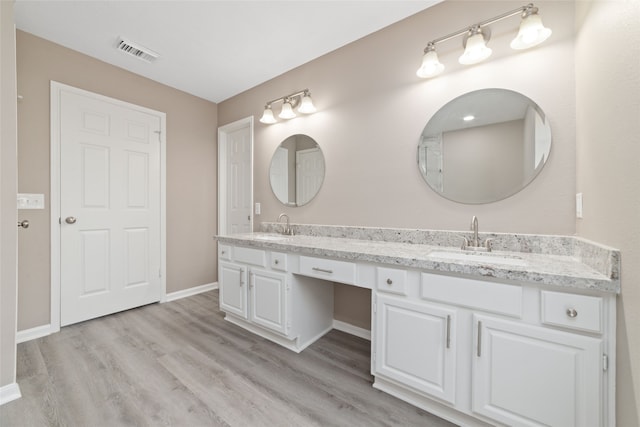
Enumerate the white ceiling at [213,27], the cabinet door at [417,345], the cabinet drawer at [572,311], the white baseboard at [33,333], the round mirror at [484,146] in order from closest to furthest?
the cabinet drawer at [572,311] < the cabinet door at [417,345] < the round mirror at [484,146] < the white ceiling at [213,27] < the white baseboard at [33,333]

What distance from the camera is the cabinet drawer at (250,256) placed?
205 centimetres

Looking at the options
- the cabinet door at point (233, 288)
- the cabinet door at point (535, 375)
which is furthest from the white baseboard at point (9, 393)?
the cabinet door at point (535, 375)

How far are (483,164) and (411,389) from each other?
1418 mm

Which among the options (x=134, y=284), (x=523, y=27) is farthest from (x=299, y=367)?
(x=523, y=27)

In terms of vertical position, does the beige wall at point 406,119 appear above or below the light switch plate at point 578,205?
above

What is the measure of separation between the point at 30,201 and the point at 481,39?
3.56 m

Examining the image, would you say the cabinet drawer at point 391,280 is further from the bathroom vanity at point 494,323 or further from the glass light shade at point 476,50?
the glass light shade at point 476,50

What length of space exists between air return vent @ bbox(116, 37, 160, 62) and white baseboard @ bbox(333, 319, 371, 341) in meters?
3.02

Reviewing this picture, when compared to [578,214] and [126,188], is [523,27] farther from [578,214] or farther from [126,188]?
[126,188]

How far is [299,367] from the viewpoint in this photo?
1753 mm

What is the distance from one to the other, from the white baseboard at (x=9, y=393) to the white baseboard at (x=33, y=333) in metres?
0.89

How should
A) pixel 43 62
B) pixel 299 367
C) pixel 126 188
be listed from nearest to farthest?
1. pixel 299 367
2. pixel 43 62
3. pixel 126 188

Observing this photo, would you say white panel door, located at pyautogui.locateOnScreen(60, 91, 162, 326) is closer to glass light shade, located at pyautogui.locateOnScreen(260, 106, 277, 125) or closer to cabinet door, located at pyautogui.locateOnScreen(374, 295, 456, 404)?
glass light shade, located at pyautogui.locateOnScreen(260, 106, 277, 125)

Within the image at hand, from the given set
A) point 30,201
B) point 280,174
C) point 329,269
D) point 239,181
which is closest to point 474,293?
point 329,269
